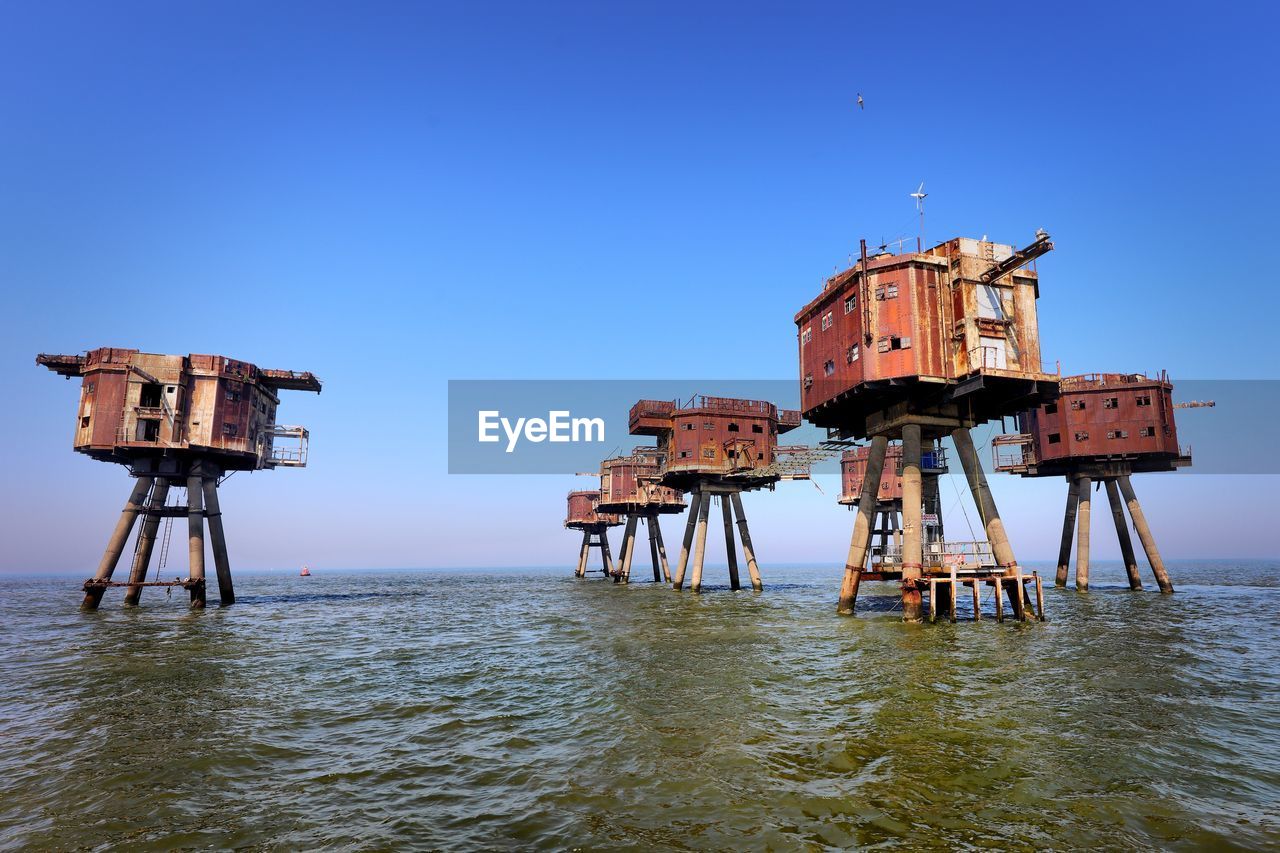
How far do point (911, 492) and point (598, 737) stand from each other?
794 inches

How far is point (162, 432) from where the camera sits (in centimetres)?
3609

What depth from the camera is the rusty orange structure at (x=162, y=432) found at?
35531 mm

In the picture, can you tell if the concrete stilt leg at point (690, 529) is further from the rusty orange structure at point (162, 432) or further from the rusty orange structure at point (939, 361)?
the rusty orange structure at point (162, 432)

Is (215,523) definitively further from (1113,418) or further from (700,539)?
(1113,418)

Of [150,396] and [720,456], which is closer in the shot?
[150,396]

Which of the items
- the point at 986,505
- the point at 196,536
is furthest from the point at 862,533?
the point at 196,536

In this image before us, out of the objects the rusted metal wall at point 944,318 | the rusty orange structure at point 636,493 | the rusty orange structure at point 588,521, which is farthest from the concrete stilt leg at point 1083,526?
the rusty orange structure at point 588,521

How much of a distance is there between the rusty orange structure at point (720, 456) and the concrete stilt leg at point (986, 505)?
1636cm

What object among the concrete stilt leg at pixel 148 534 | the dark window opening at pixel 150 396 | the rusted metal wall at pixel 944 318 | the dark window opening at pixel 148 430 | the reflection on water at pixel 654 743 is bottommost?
the reflection on water at pixel 654 743

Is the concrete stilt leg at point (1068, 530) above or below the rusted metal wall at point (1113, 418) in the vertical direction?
below

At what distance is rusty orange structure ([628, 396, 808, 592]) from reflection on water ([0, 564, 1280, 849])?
2549 cm

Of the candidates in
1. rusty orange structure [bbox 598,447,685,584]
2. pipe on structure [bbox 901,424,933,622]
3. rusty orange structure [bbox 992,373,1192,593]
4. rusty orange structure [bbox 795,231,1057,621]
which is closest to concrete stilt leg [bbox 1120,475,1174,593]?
rusty orange structure [bbox 992,373,1192,593]

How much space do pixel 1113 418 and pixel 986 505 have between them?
874 inches

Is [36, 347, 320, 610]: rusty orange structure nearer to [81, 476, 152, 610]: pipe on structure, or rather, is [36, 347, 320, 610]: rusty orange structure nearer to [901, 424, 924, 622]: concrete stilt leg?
[81, 476, 152, 610]: pipe on structure
